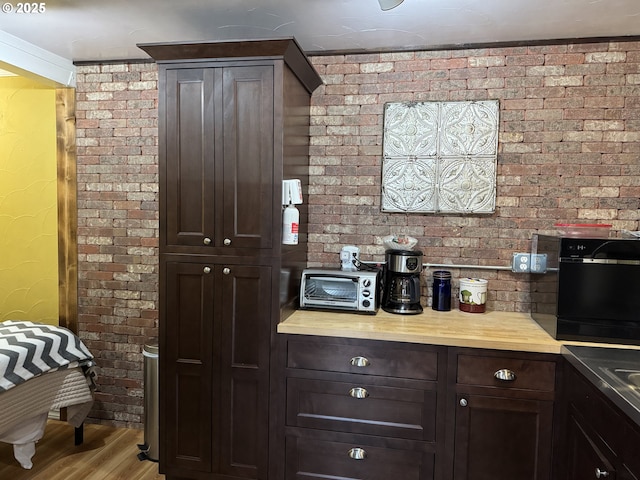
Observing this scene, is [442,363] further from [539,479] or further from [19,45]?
[19,45]

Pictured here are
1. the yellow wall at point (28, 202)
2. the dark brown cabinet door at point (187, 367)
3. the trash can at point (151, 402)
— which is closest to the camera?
the dark brown cabinet door at point (187, 367)

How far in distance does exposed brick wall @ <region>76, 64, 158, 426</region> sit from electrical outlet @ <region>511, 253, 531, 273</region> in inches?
89.1

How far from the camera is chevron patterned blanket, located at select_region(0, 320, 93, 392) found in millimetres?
2355

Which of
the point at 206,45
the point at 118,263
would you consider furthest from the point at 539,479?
the point at 118,263

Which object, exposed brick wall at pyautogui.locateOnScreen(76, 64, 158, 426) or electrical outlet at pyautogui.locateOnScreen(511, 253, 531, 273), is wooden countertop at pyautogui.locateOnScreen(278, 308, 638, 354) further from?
exposed brick wall at pyautogui.locateOnScreen(76, 64, 158, 426)

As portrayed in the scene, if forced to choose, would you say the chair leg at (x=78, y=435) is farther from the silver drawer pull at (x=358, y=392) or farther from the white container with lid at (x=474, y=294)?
the white container with lid at (x=474, y=294)

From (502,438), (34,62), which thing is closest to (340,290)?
(502,438)

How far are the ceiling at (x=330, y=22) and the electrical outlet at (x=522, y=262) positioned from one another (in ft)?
3.96

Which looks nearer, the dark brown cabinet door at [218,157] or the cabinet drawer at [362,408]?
the cabinet drawer at [362,408]

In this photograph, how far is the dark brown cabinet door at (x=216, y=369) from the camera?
2.29 metres

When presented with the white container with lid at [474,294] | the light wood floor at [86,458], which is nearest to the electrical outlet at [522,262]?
the white container with lid at [474,294]

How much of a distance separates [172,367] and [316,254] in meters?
1.06

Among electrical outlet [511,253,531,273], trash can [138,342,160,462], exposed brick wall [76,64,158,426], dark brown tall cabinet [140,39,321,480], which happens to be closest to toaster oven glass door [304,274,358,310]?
dark brown tall cabinet [140,39,321,480]

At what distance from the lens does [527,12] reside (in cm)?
219
